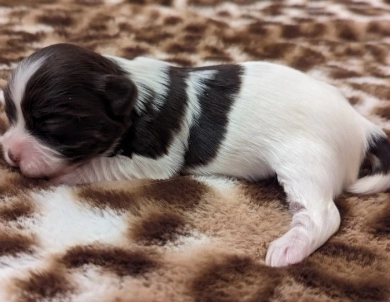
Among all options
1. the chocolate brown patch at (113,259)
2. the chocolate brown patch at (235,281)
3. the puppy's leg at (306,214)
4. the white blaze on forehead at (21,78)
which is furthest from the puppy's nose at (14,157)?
the puppy's leg at (306,214)

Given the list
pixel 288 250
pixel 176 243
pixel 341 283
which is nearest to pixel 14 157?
pixel 176 243

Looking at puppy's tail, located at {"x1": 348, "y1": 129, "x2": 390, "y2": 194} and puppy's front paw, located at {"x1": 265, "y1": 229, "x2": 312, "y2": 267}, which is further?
puppy's tail, located at {"x1": 348, "y1": 129, "x2": 390, "y2": 194}

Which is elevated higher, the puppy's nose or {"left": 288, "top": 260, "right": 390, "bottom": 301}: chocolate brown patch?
the puppy's nose

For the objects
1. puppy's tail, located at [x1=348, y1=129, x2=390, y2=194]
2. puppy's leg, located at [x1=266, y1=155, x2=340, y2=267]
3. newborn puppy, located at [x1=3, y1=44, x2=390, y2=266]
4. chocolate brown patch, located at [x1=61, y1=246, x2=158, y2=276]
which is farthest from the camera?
puppy's tail, located at [x1=348, y1=129, x2=390, y2=194]

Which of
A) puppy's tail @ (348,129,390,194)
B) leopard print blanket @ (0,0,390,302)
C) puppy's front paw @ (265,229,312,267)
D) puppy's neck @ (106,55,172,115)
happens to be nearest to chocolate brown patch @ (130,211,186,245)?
leopard print blanket @ (0,0,390,302)

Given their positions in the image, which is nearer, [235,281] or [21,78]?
[235,281]

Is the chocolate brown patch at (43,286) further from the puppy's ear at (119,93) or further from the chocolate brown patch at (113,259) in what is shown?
the puppy's ear at (119,93)

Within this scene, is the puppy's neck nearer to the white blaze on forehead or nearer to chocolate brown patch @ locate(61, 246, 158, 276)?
the white blaze on forehead

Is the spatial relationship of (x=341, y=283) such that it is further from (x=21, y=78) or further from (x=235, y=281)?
(x=21, y=78)
